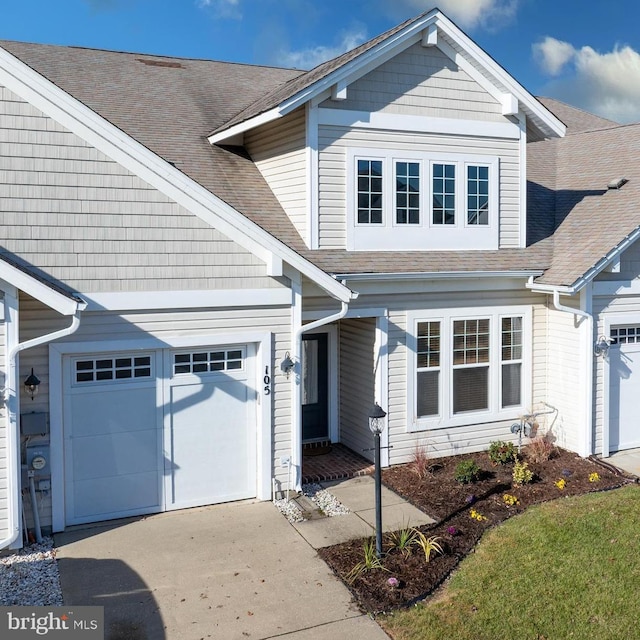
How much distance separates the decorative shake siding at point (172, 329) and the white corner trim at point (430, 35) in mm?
5148

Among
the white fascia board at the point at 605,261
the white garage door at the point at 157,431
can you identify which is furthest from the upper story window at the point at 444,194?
the white garage door at the point at 157,431

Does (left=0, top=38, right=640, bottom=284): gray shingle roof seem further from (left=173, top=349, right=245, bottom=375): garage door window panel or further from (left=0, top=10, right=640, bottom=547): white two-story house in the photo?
(left=173, top=349, right=245, bottom=375): garage door window panel

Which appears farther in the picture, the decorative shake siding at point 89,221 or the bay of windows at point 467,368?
the bay of windows at point 467,368

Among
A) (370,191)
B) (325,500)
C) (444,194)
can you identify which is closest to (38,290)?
(325,500)

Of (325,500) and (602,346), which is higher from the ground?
(602,346)

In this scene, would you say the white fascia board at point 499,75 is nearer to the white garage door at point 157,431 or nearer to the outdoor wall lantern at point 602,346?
the outdoor wall lantern at point 602,346

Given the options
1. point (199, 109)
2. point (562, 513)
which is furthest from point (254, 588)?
point (199, 109)

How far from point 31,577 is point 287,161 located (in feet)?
23.3

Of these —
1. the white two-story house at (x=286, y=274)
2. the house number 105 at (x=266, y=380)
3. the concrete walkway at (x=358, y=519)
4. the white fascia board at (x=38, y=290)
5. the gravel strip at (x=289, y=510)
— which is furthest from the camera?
the house number 105 at (x=266, y=380)

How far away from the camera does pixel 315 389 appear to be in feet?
42.4

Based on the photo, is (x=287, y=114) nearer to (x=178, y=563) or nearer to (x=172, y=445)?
(x=172, y=445)

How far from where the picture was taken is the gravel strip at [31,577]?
24.5 feet

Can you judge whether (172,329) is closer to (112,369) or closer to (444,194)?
(112,369)

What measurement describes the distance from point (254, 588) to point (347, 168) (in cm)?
651
